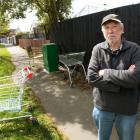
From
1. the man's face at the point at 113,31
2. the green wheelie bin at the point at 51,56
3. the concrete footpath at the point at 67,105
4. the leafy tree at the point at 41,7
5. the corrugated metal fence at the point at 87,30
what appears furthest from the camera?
the leafy tree at the point at 41,7

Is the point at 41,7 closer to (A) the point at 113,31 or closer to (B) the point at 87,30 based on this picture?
(B) the point at 87,30

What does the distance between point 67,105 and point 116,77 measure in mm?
3664

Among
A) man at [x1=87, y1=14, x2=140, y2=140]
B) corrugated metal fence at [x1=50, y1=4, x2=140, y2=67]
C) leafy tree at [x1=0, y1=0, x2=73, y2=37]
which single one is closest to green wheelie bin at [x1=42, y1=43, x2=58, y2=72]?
corrugated metal fence at [x1=50, y1=4, x2=140, y2=67]

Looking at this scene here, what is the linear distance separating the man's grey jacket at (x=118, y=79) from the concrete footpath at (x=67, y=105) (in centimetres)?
167

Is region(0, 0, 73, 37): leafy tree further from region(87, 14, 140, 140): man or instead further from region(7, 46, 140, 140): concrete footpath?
region(87, 14, 140, 140): man

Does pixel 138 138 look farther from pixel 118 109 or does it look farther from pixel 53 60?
pixel 53 60

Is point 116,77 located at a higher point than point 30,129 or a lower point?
higher

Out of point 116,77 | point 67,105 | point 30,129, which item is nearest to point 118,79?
point 116,77

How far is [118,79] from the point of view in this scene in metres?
3.29

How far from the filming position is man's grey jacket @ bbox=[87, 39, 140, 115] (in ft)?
10.7

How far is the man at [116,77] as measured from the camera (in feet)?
10.7

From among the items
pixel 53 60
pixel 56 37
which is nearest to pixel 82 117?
pixel 53 60

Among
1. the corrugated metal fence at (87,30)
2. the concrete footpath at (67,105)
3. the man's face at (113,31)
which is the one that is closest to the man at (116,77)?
the man's face at (113,31)

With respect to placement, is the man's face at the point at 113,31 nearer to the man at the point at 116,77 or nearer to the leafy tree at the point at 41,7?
the man at the point at 116,77
